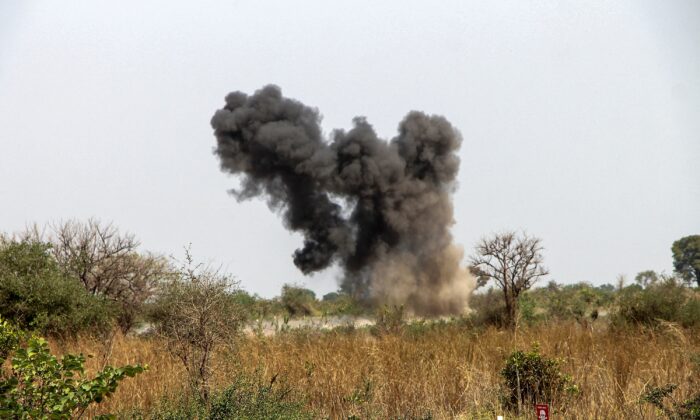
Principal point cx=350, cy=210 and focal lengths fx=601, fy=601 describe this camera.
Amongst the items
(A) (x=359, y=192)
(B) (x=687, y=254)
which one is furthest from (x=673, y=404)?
(B) (x=687, y=254)

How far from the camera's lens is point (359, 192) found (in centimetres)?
3622

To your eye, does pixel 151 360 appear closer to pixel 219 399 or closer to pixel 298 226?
pixel 219 399

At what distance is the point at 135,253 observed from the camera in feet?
89.6

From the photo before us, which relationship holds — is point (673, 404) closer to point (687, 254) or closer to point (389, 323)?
point (389, 323)

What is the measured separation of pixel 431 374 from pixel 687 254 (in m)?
72.3

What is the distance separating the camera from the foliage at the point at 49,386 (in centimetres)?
586

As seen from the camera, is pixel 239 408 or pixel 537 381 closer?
pixel 239 408

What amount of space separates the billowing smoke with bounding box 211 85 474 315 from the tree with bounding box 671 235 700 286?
142 ft

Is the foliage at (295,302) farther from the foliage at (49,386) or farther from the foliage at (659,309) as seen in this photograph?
the foliage at (49,386)

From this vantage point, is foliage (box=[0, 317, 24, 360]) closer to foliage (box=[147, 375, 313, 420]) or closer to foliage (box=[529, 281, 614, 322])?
foliage (box=[147, 375, 313, 420])

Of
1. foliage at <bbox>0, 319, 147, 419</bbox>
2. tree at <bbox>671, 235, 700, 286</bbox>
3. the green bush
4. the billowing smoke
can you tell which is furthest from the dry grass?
tree at <bbox>671, 235, 700, 286</bbox>

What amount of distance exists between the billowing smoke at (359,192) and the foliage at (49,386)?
92.7 feet

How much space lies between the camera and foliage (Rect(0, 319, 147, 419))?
5859 millimetres

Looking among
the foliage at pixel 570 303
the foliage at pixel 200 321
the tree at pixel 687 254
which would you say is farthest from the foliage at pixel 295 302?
the tree at pixel 687 254
